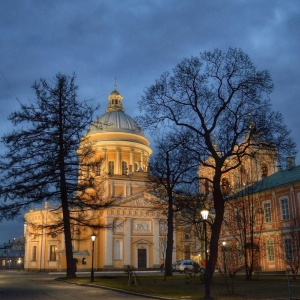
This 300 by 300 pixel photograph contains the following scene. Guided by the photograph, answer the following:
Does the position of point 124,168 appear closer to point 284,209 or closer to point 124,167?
point 124,167

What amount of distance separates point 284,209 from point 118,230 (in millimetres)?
30100

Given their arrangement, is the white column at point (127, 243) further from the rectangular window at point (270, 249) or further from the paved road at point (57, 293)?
the paved road at point (57, 293)

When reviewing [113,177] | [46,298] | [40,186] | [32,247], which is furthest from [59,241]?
[46,298]

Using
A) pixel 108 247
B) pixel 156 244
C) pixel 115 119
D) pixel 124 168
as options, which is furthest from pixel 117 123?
pixel 108 247

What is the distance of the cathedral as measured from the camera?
63.5 metres

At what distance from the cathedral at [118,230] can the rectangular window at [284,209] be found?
24.5m

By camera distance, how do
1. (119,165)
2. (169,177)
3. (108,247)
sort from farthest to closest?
(119,165), (108,247), (169,177)

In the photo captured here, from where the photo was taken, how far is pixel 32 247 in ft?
230

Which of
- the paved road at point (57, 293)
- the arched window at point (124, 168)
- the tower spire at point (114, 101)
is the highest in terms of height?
the tower spire at point (114, 101)

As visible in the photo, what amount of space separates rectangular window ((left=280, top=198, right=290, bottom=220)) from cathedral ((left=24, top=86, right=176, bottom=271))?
80.4ft

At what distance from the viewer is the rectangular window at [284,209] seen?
4134 centimetres

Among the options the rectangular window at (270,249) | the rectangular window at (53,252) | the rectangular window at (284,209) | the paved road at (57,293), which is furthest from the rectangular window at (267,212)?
the rectangular window at (53,252)

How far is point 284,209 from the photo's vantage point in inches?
1646

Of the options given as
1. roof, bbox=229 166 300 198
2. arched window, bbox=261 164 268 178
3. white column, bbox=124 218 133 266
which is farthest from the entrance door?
roof, bbox=229 166 300 198
